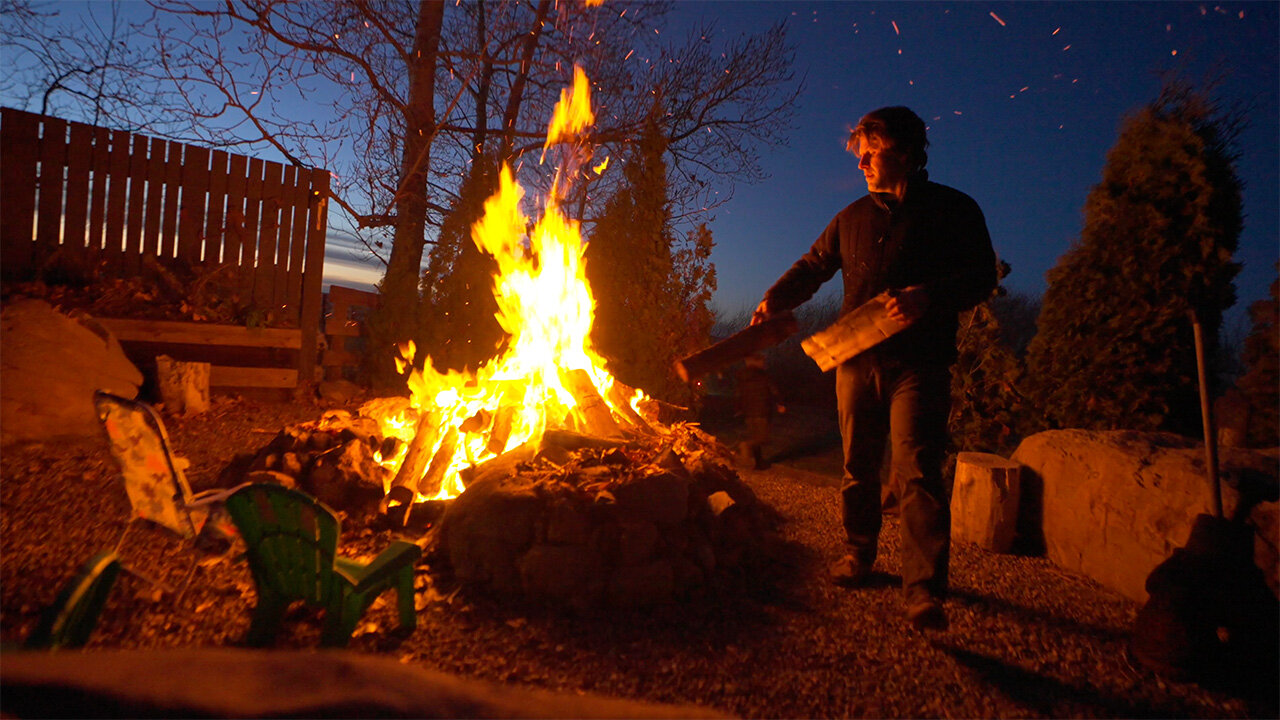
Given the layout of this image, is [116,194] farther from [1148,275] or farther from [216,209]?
[1148,275]

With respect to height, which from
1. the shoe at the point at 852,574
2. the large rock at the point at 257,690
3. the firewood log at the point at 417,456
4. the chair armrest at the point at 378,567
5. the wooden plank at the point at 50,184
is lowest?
the large rock at the point at 257,690

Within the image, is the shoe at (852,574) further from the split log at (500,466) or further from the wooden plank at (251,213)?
the wooden plank at (251,213)

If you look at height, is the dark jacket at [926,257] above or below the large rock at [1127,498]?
above

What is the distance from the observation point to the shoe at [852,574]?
3.14m

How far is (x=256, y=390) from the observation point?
7.09 metres

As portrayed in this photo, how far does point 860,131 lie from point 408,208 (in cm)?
721

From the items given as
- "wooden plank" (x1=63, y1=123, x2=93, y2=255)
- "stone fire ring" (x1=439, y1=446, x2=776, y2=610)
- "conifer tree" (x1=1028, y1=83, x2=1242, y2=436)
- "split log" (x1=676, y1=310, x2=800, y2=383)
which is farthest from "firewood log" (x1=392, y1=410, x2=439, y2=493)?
"wooden plank" (x1=63, y1=123, x2=93, y2=255)

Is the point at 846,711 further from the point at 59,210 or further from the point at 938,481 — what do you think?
the point at 59,210

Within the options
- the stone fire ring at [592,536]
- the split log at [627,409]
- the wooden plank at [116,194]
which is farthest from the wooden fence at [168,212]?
the stone fire ring at [592,536]

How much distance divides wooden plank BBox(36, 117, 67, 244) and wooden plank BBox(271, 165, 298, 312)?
192 cm

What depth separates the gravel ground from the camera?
2242 mm

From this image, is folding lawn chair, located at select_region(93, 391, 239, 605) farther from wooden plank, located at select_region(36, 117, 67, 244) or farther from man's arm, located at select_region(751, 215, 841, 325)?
wooden plank, located at select_region(36, 117, 67, 244)

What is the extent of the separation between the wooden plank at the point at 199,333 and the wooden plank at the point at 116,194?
1.23 meters

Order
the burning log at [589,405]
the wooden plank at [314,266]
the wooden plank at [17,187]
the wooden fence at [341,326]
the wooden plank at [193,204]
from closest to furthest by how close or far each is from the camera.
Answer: the burning log at [589,405], the wooden plank at [17,187], the wooden plank at [193,204], the wooden plank at [314,266], the wooden fence at [341,326]
